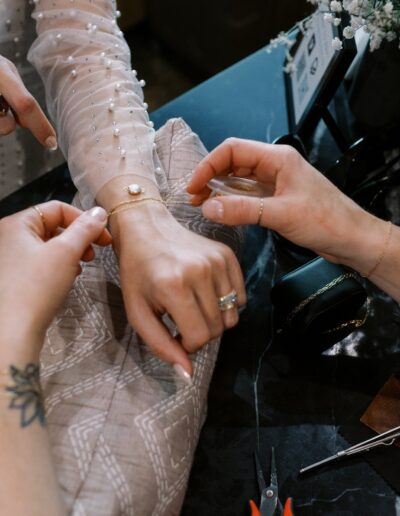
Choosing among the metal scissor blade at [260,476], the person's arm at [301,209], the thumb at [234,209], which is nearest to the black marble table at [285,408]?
the metal scissor blade at [260,476]

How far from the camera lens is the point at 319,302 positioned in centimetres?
82

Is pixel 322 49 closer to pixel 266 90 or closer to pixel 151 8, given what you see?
pixel 266 90

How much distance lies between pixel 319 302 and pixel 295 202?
0.54 feet

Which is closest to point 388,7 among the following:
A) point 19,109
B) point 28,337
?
point 19,109

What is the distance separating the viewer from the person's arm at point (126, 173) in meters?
0.70

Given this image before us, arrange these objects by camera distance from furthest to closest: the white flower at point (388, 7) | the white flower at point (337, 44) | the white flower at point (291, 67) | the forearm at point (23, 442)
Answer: the white flower at point (291, 67)
the white flower at point (337, 44)
the white flower at point (388, 7)
the forearm at point (23, 442)

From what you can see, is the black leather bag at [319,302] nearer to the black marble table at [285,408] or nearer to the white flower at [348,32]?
the black marble table at [285,408]

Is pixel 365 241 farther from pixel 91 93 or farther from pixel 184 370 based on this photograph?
pixel 91 93

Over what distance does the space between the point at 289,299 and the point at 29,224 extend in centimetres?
42

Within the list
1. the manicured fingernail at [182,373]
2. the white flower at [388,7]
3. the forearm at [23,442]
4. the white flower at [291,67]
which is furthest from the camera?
the white flower at [291,67]

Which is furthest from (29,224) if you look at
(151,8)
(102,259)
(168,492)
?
(151,8)

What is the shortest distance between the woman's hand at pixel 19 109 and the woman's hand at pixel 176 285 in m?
0.25

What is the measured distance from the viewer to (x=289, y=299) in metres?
0.85

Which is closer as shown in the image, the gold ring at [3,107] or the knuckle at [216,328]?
Answer: the knuckle at [216,328]
